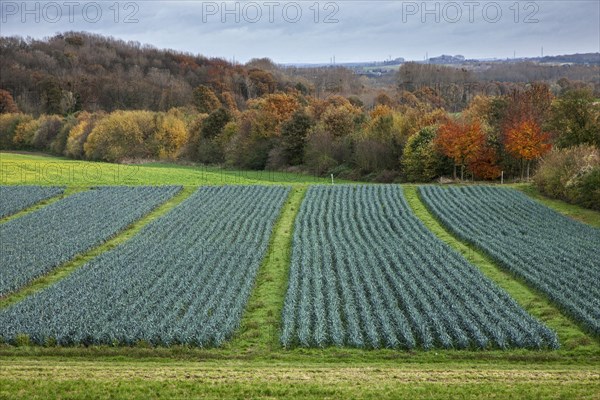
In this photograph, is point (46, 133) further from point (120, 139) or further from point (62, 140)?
point (120, 139)

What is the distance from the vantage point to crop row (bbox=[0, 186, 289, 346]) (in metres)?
18.4

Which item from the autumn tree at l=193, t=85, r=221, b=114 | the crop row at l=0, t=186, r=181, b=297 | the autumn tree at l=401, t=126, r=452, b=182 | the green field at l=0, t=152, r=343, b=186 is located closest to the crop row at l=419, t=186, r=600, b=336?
the autumn tree at l=401, t=126, r=452, b=182

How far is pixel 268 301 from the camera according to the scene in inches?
858

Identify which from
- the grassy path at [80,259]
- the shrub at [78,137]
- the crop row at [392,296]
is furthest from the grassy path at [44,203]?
the shrub at [78,137]

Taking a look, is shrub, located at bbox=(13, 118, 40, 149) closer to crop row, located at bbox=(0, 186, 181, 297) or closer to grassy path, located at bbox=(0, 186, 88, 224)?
grassy path, located at bbox=(0, 186, 88, 224)

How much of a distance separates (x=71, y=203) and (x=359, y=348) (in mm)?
27742

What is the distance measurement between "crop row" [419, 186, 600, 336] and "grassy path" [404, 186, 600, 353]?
11.5 inches

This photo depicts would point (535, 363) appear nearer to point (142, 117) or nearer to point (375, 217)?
point (375, 217)

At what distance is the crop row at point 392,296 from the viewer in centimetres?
1786

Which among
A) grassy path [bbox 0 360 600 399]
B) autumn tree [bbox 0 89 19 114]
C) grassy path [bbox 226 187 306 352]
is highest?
autumn tree [bbox 0 89 19 114]

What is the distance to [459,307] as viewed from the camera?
19953mm

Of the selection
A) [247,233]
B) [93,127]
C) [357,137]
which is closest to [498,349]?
[247,233]

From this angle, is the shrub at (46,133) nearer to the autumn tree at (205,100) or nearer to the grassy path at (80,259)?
the autumn tree at (205,100)

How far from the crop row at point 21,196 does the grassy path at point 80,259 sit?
828 cm
